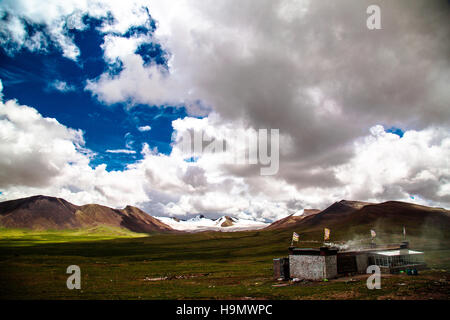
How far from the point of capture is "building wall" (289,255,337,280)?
156 ft

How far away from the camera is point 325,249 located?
47.9 m

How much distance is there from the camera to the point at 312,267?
48.5m

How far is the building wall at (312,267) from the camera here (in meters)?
47.4

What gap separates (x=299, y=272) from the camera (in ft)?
164
